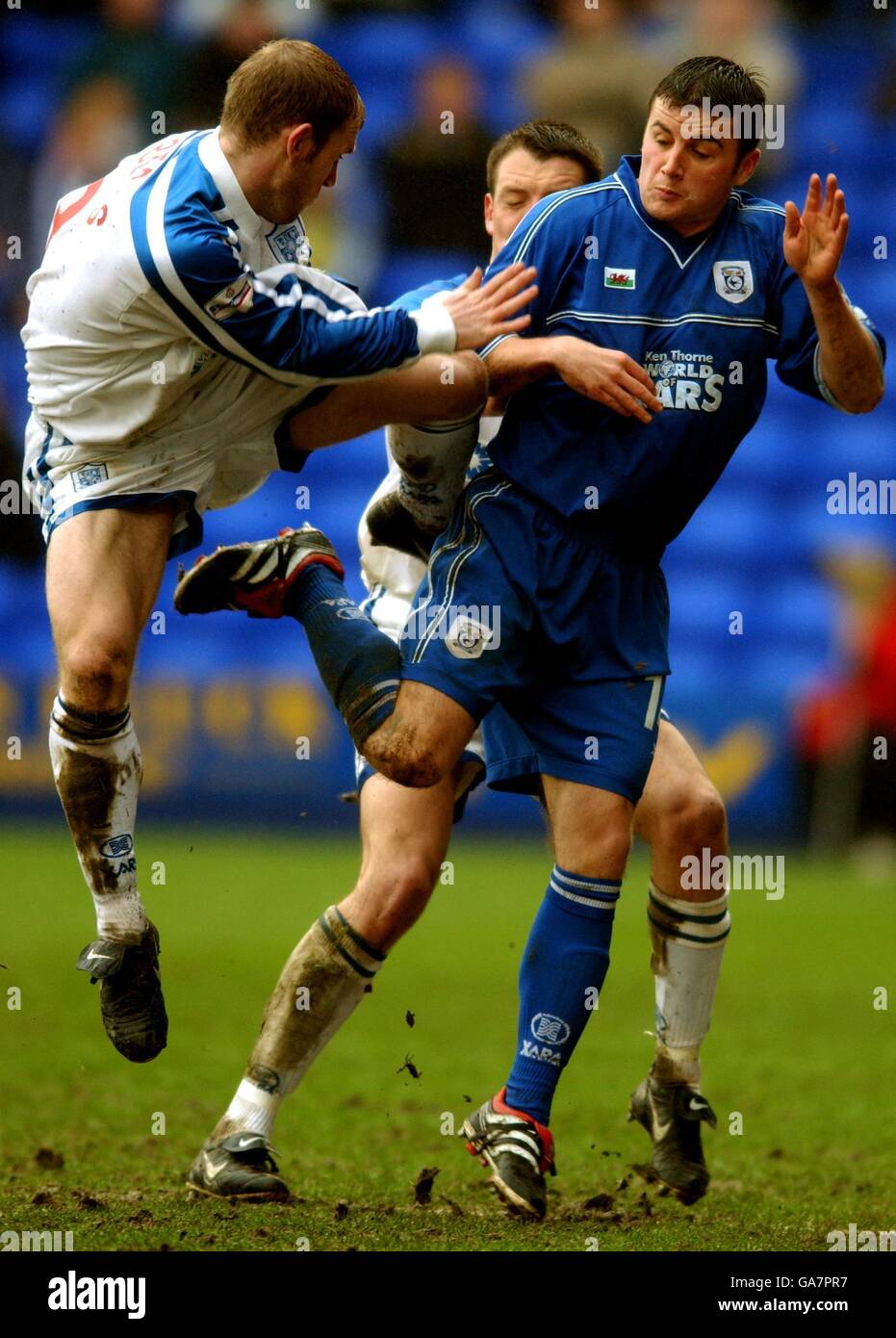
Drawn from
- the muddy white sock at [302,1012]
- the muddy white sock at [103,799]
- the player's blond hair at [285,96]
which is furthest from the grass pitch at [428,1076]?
the player's blond hair at [285,96]

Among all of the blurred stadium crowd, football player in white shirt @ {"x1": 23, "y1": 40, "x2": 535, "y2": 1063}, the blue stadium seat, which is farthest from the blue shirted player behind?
the blue stadium seat

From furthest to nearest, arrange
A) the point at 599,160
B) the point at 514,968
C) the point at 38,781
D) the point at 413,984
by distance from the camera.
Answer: the point at 38,781
the point at 514,968
the point at 413,984
the point at 599,160

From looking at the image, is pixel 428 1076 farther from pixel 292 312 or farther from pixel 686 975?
pixel 292 312

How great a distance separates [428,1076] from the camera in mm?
6336

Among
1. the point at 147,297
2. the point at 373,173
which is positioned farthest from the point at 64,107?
the point at 147,297

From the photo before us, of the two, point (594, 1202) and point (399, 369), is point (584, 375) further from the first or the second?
point (594, 1202)

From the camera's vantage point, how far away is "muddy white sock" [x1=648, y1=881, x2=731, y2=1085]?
4875mm

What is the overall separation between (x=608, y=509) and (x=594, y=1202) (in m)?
1.66

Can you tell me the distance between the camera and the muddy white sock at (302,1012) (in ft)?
15.1

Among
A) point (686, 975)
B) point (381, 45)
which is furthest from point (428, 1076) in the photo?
point (381, 45)

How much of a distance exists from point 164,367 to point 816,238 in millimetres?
1522

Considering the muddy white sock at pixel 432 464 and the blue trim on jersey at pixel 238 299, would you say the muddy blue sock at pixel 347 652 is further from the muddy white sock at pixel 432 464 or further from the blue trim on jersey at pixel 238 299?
the blue trim on jersey at pixel 238 299

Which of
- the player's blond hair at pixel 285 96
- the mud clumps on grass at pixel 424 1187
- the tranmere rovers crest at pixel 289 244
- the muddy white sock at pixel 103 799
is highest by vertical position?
the player's blond hair at pixel 285 96

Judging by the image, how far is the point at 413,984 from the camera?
8219 millimetres
